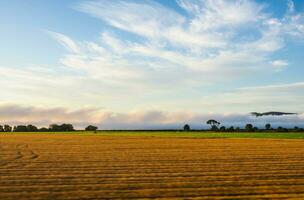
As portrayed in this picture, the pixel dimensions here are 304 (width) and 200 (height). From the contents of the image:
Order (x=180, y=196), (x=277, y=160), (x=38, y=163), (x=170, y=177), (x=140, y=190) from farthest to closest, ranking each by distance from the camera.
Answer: (x=277, y=160)
(x=38, y=163)
(x=170, y=177)
(x=140, y=190)
(x=180, y=196)

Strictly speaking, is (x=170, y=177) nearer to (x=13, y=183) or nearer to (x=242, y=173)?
(x=242, y=173)

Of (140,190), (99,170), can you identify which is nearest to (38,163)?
(99,170)

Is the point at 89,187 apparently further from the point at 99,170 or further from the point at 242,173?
the point at 242,173

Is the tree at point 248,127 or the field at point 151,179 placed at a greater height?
the tree at point 248,127

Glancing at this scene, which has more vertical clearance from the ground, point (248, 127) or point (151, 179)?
point (248, 127)

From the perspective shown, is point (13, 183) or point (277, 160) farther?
point (277, 160)

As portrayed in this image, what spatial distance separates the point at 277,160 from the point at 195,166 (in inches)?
→ 268

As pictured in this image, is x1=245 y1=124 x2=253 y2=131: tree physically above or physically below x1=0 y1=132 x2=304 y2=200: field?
above

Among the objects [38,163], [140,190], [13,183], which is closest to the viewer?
[140,190]

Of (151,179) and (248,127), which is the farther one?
(248,127)

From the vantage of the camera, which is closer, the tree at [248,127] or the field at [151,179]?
the field at [151,179]

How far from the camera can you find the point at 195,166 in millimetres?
24703

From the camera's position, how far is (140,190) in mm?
17031

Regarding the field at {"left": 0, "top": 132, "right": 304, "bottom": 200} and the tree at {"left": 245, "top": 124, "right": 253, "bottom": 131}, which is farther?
the tree at {"left": 245, "top": 124, "right": 253, "bottom": 131}
